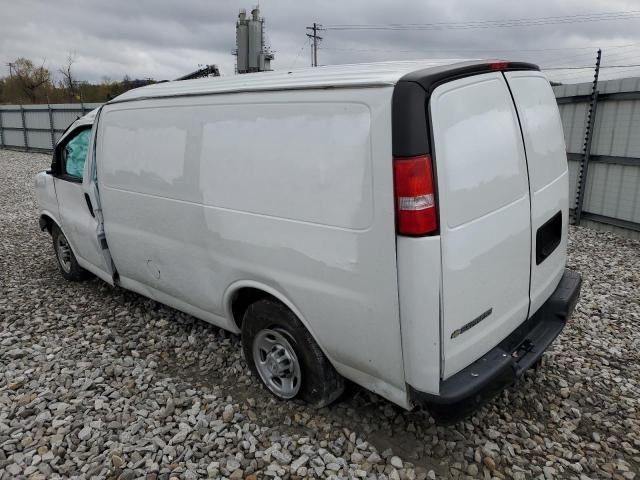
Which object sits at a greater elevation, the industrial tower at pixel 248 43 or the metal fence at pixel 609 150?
the industrial tower at pixel 248 43

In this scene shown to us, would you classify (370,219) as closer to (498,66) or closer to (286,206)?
(286,206)

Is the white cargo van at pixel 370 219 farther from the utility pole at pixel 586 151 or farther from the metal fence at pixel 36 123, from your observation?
the metal fence at pixel 36 123

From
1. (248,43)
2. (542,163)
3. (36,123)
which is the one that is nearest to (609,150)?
(542,163)

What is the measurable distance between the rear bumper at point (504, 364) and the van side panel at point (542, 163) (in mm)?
110

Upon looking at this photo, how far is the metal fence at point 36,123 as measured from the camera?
19.0 metres

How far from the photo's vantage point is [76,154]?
464 centimetres

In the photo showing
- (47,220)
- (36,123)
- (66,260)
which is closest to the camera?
(66,260)

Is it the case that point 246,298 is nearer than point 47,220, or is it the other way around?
point 246,298

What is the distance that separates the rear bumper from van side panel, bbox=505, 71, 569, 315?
0.11 meters

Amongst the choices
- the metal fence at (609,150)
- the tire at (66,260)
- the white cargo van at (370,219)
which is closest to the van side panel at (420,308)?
the white cargo van at (370,219)

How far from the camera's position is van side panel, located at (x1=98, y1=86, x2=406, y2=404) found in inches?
87.7

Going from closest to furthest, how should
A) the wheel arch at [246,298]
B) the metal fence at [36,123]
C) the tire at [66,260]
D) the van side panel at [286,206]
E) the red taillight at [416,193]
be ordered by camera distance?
the red taillight at [416,193] < the van side panel at [286,206] < the wheel arch at [246,298] < the tire at [66,260] < the metal fence at [36,123]

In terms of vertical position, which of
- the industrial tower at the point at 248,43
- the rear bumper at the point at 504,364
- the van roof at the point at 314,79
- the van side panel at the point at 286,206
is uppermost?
the industrial tower at the point at 248,43

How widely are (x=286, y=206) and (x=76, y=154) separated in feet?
10.1
